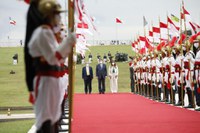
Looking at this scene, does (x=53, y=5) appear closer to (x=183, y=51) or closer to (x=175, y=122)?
(x=175, y=122)

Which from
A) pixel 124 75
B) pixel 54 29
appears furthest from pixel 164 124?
pixel 124 75

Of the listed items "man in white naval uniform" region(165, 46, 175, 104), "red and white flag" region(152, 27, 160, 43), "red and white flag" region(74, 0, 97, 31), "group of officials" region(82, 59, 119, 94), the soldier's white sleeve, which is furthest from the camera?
"group of officials" region(82, 59, 119, 94)

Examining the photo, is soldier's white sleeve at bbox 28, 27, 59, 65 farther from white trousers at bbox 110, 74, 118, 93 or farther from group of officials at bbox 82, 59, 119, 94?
white trousers at bbox 110, 74, 118, 93

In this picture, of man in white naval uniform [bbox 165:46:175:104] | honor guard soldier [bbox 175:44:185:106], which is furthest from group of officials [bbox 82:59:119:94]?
honor guard soldier [bbox 175:44:185:106]

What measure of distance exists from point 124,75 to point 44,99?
38.4 m

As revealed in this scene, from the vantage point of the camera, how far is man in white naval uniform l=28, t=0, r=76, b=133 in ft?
13.7

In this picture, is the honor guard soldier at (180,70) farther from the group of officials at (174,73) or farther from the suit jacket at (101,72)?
the suit jacket at (101,72)

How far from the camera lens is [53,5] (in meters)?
4.16

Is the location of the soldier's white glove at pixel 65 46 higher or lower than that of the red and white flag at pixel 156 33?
lower

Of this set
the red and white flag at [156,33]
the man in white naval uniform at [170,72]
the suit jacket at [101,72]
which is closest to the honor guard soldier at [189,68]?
the man in white naval uniform at [170,72]

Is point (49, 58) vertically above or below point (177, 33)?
below

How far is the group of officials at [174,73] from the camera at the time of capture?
13.2 metres

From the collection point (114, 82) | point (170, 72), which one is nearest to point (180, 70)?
point (170, 72)

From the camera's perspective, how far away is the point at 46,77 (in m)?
4.28
